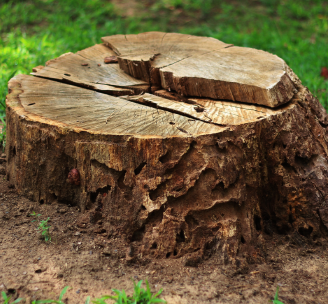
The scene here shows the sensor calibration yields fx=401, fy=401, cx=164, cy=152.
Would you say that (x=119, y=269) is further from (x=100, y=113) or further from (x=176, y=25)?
(x=176, y=25)

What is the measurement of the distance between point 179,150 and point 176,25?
4.82 m

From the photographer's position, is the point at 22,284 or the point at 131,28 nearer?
the point at 22,284

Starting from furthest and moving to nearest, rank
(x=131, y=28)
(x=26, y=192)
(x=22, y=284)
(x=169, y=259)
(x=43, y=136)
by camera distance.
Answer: (x=131, y=28)
(x=26, y=192)
(x=43, y=136)
(x=169, y=259)
(x=22, y=284)

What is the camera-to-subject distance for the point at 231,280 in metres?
2.10

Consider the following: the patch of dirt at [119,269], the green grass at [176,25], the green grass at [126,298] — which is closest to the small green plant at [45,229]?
the patch of dirt at [119,269]

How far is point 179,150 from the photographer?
2.13 m

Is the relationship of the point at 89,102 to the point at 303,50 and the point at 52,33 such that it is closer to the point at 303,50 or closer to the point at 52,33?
the point at 52,33

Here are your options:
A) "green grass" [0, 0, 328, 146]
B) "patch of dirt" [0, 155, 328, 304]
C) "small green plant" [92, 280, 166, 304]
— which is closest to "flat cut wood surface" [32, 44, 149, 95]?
"patch of dirt" [0, 155, 328, 304]

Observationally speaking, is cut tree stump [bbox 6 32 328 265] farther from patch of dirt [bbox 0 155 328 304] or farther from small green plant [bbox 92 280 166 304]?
small green plant [bbox 92 280 166 304]

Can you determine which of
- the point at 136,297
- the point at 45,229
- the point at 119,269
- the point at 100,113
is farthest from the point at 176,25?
the point at 136,297

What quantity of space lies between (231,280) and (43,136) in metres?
1.33

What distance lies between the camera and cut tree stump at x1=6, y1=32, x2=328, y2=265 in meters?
2.18

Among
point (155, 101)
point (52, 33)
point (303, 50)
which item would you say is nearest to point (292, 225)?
point (155, 101)

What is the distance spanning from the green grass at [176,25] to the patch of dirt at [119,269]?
7.55 feet
